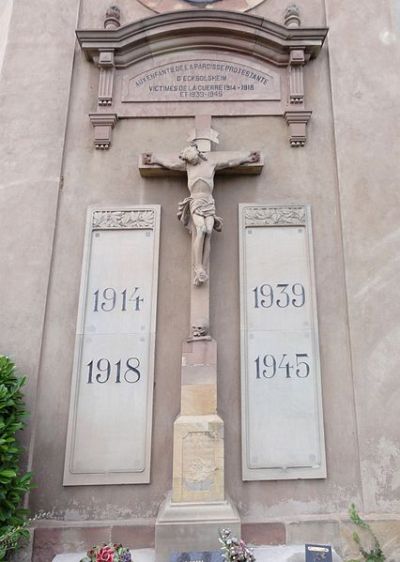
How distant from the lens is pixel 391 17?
24.0 ft

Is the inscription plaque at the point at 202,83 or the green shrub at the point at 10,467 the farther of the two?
the inscription plaque at the point at 202,83

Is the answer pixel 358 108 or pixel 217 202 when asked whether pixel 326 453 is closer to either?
pixel 217 202

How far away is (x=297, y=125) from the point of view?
688cm

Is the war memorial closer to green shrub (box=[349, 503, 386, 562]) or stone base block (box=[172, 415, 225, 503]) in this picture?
stone base block (box=[172, 415, 225, 503])

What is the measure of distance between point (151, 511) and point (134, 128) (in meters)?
4.75

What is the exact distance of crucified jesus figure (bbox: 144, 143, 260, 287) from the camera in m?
5.97

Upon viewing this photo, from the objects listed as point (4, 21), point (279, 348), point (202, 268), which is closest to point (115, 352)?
point (202, 268)

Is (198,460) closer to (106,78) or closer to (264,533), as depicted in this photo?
(264,533)

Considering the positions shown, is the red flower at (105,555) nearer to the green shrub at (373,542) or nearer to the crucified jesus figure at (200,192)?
the green shrub at (373,542)

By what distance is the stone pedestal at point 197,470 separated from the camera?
4.83 metres

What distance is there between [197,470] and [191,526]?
0.52 m

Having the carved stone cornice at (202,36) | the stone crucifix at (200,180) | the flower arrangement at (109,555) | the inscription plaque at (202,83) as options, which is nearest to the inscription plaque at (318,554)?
the flower arrangement at (109,555)

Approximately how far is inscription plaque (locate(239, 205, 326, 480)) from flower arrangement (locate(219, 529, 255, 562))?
43.7 inches

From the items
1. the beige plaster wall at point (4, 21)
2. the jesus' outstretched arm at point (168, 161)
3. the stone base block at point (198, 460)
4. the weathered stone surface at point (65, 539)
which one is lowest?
the weathered stone surface at point (65, 539)
